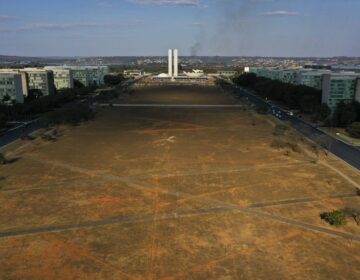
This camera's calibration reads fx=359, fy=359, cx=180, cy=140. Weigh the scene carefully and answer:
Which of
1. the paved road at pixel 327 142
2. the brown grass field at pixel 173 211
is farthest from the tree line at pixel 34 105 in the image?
the paved road at pixel 327 142

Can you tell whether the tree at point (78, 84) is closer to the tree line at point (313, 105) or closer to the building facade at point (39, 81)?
the building facade at point (39, 81)

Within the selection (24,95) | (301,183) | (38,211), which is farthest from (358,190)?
(24,95)

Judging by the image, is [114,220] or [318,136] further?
[318,136]

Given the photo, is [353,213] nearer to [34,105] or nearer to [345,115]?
[345,115]

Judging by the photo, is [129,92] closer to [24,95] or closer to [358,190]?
[24,95]

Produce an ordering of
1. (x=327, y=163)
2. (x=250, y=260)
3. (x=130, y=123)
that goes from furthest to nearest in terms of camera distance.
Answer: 1. (x=130, y=123)
2. (x=327, y=163)
3. (x=250, y=260)

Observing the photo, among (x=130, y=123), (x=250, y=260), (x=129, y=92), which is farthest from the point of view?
(x=129, y=92)

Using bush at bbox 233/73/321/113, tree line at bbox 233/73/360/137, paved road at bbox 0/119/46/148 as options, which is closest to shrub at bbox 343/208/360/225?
tree line at bbox 233/73/360/137
